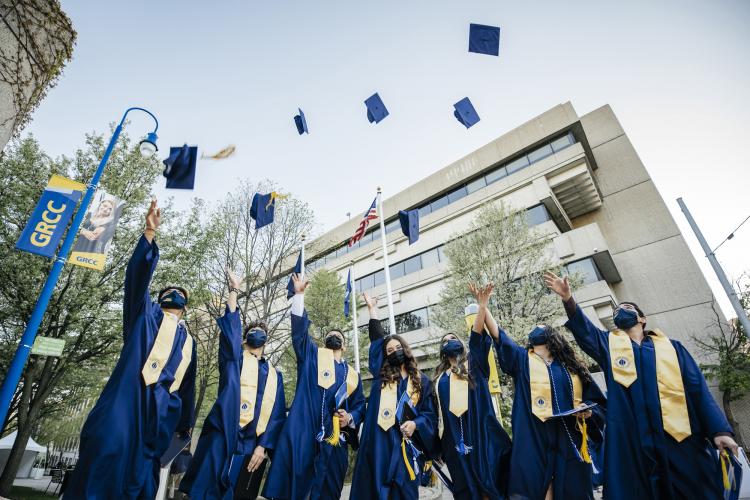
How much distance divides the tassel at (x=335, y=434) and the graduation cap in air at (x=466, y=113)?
25.0 ft

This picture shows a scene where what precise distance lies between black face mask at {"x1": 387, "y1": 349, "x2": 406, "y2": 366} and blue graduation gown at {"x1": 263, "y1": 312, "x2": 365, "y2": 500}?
0.60m

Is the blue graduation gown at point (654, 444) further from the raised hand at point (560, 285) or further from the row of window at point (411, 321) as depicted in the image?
the row of window at point (411, 321)

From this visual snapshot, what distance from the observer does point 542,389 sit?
339 cm

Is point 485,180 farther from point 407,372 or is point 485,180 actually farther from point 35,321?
point 35,321

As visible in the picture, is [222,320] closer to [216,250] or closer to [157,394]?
[157,394]

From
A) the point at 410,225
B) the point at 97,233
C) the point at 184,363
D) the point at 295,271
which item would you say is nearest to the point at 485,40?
the point at 410,225

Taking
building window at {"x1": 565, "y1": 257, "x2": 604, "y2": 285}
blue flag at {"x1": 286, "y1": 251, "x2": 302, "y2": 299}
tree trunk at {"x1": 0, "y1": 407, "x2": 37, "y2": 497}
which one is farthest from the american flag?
building window at {"x1": 565, "y1": 257, "x2": 604, "y2": 285}

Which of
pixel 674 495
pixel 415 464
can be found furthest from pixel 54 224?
pixel 674 495

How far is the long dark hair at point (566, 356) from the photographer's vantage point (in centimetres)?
350

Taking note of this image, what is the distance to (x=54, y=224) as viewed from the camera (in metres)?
6.14

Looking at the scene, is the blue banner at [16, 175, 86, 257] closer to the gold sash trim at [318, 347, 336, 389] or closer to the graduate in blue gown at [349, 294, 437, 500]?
the gold sash trim at [318, 347, 336, 389]

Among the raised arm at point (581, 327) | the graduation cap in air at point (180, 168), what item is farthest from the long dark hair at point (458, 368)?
the graduation cap in air at point (180, 168)

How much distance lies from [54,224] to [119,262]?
4.27 m

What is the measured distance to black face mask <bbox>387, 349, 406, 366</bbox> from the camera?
3.88 metres
